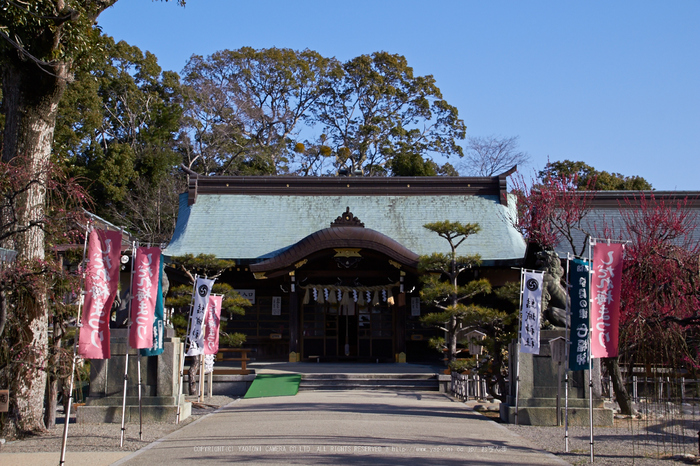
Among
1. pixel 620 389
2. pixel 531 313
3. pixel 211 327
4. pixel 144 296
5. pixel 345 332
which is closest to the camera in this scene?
pixel 144 296

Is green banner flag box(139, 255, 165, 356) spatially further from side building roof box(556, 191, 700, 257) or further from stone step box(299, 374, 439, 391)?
side building roof box(556, 191, 700, 257)

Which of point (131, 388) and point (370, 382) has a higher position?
point (131, 388)

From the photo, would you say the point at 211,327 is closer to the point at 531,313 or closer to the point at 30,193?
the point at 30,193

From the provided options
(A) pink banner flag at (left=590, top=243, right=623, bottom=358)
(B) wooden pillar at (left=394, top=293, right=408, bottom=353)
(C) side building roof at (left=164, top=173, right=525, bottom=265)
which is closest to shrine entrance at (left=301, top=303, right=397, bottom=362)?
(B) wooden pillar at (left=394, top=293, right=408, bottom=353)

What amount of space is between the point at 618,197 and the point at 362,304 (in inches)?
420

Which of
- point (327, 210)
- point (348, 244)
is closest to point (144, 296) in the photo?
point (348, 244)

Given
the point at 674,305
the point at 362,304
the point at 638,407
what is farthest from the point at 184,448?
the point at 362,304

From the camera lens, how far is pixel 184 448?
8.69 metres

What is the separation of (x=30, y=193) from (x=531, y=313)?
837cm

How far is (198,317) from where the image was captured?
13.5 meters

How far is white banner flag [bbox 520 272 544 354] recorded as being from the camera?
1095 centimetres

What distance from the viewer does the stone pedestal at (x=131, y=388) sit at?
37.1 ft

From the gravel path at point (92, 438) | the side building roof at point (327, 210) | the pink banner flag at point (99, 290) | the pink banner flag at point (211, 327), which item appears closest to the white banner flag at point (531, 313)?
the gravel path at point (92, 438)

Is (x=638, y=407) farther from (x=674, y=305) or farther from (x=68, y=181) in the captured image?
(x=68, y=181)
